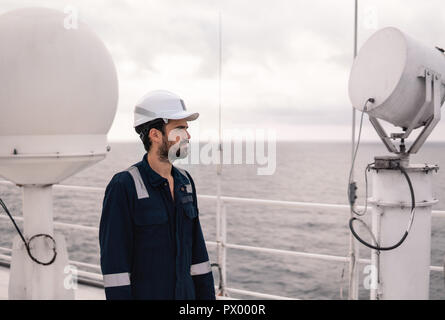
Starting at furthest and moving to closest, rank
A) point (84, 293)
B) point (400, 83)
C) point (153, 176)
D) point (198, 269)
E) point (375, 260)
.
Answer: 1. point (84, 293)
2. point (375, 260)
3. point (400, 83)
4. point (198, 269)
5. point (153, 176)

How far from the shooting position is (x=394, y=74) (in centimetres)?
257

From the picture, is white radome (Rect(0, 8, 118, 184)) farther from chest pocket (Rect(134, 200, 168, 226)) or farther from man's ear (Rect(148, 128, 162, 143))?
chest pocket (Rect(134, 200, 168, 226))

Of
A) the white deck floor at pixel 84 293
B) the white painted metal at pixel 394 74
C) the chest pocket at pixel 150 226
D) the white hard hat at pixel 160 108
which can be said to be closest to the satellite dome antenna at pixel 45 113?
the white deck floor at pixel 84 293

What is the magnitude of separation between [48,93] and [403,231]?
2108 mm

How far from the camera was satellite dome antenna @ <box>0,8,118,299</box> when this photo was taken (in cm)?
254

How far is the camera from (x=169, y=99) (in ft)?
5.90

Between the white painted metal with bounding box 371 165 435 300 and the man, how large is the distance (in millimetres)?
1334

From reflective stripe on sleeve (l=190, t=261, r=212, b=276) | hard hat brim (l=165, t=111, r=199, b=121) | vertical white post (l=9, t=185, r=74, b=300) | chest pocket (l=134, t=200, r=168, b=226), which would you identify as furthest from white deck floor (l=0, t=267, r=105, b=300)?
hard hat brim (l=165, t=111, r=199, b=121)

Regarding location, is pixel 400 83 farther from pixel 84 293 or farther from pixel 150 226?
pixel 84 293

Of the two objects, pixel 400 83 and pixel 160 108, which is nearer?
pixel 160 108

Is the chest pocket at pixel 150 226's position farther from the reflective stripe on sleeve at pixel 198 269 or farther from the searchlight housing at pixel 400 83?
the searchlight housing at pixel 400 83

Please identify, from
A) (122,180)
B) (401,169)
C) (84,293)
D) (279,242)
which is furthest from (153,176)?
(279,242)

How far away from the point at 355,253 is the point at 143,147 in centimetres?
181

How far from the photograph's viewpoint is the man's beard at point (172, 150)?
1.76m
